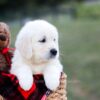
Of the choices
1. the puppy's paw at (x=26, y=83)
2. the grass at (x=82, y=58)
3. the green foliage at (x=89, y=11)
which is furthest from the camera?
the green foliage at (x=89, y=11)

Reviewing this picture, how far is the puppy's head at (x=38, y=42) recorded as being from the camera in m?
3.22

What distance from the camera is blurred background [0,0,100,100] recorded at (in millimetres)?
9344

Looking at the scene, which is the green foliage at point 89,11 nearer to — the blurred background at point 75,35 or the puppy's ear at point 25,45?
A: the blurred background at point 75,35

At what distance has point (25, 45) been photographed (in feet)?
10.5

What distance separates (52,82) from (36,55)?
0.56 feet

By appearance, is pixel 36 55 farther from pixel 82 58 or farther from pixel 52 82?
pixel 82 58

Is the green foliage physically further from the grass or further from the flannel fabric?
the flannel fabric

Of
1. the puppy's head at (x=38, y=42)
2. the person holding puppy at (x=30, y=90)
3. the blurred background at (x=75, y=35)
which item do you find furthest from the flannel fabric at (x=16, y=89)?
the blurred background at (x=75, y=35)

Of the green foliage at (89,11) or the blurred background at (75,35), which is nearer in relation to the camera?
the blurred background at (75,35)

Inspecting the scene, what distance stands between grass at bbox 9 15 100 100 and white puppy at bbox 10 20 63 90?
2.97 m

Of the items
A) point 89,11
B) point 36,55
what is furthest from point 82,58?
point 89,11

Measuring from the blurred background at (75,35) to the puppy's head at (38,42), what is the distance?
378 mm

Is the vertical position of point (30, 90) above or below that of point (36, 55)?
below

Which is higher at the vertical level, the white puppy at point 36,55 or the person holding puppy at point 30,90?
the white puppy at point 36,55
